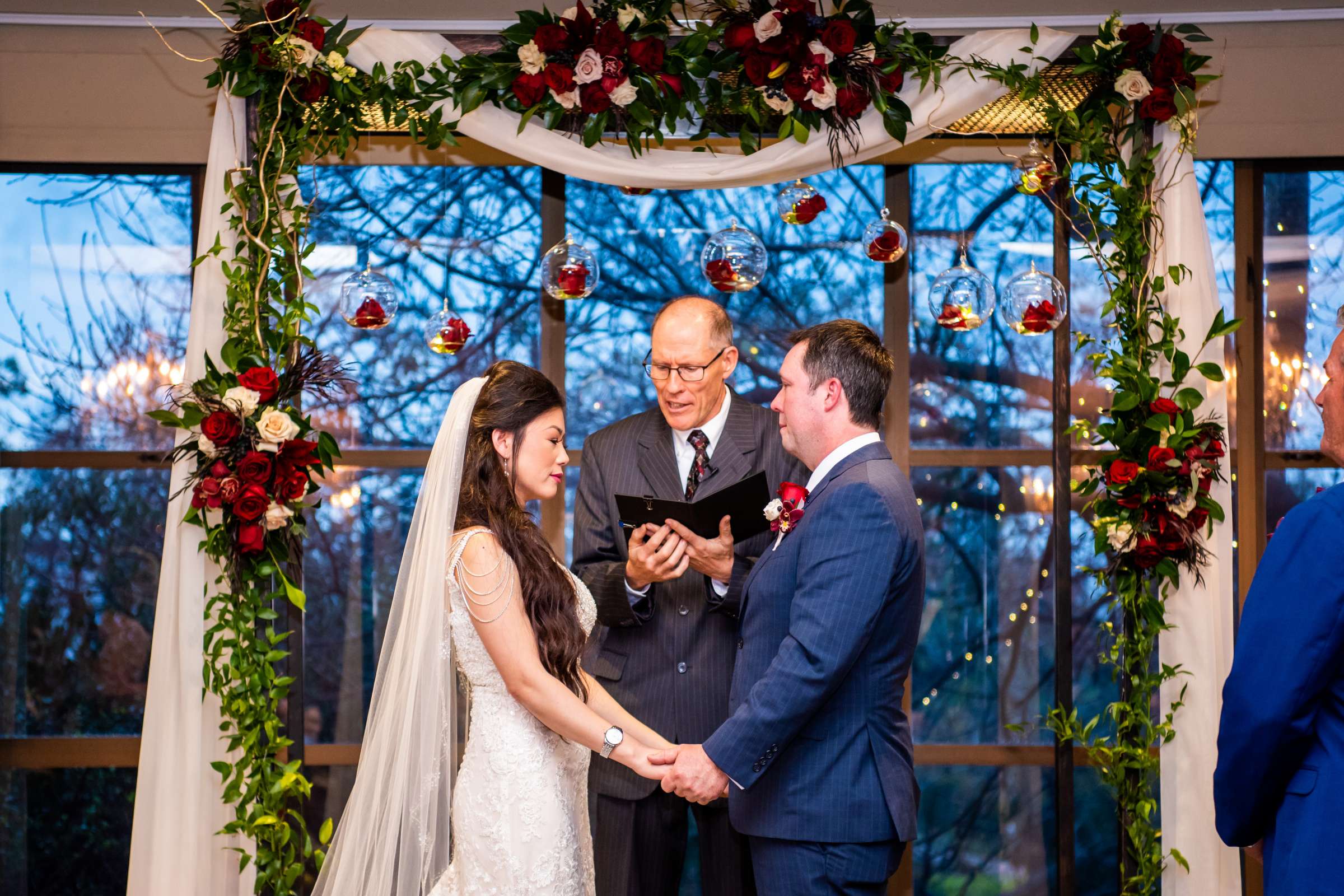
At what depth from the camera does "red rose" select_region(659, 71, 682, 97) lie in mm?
3619

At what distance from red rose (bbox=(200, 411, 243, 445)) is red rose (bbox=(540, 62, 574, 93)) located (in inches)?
56.8

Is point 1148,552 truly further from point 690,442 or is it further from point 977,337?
point 690,442

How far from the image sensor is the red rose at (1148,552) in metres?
3.57

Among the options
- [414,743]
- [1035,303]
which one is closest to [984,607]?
[1035,303]

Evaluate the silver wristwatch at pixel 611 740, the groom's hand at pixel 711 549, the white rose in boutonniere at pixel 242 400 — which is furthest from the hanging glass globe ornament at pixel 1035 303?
the white rose in boutonniere at pixel 242 400

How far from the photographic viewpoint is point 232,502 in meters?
3.42

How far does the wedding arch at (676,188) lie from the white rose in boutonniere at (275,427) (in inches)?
0.9

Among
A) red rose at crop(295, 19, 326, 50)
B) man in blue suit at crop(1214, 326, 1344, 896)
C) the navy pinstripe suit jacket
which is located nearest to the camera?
man in blue suit at crop(1214, 326, 1344, 896)

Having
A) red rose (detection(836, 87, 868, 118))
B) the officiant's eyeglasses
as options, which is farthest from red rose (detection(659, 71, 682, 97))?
the officiant's eyeglasses

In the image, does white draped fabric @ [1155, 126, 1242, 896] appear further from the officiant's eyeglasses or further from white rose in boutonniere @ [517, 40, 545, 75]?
white rose in boutonniere @ [517, 40, 545, 75]

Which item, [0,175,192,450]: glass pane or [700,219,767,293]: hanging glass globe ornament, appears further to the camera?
[0,175,192,450]: glass pane

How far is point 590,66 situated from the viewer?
360cm

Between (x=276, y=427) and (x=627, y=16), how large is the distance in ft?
5.76

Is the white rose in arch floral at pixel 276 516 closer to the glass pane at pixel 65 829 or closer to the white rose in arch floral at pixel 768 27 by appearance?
the glass pane at pixel 65 829
